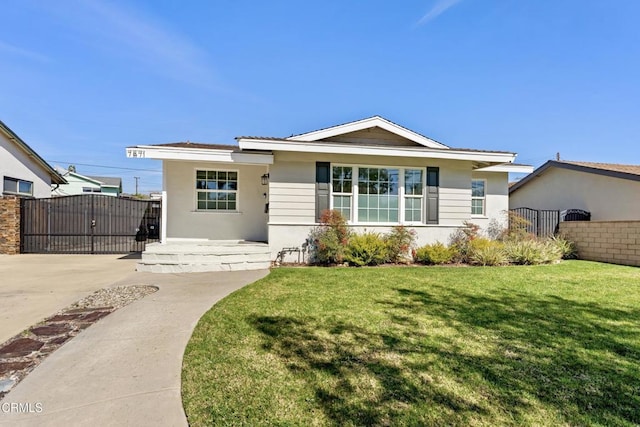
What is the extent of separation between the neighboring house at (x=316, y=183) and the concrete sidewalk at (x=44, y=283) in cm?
263

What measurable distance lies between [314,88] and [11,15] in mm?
11245

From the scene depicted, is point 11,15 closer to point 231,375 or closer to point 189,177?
point 189,177

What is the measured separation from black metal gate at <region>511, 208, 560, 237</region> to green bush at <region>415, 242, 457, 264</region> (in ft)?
17.6

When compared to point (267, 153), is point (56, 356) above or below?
below

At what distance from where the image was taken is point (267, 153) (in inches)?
374

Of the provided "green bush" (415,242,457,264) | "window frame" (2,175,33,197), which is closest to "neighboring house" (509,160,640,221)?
"green bush" (415,242,457,264)

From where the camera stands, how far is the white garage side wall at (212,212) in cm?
1058

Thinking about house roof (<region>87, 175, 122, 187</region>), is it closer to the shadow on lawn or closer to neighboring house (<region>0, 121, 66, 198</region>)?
neighboring house (<region>0, 121, 66, 198</region>)

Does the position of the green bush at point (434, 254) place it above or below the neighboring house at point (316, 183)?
below

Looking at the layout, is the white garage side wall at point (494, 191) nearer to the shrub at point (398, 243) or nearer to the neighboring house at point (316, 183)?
the neighboring house at point (316, 183)

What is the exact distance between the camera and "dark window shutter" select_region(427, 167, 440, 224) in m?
10.4

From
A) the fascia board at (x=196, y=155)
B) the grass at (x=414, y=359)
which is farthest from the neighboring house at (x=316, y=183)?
the grass at (x=414, y=359)

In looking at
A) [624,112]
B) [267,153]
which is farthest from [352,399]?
[624,112]

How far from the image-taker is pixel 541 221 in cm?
1318
